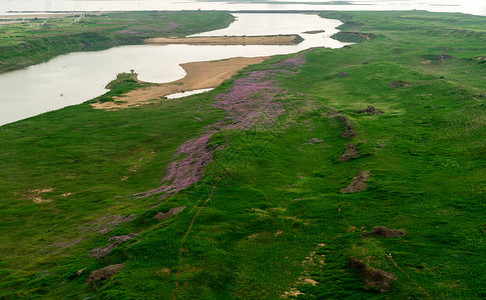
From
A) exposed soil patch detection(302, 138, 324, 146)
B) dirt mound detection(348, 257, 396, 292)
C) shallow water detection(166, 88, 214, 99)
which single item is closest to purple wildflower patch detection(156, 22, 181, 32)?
shallow water detection(166, 88, 214, 99)

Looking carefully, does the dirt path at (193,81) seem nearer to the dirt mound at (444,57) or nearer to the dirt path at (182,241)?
the dirt path at (182,241)

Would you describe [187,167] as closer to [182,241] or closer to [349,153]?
[182,241]

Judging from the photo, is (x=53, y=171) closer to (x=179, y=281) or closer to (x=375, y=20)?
(x=179, y=281)

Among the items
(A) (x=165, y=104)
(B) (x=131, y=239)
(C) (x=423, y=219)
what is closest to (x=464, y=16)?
(A) (x=165, y=104)

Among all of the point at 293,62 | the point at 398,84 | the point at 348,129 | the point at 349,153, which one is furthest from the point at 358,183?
the point at 293,62

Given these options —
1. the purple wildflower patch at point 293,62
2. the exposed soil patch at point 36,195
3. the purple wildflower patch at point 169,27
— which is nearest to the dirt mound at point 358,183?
the exposed soil patch at point 36,195

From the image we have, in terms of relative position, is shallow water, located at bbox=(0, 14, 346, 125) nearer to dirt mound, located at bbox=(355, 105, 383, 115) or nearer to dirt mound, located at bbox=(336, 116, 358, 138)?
dirt mound, located at bbox=(355, 105, 383, 115)
